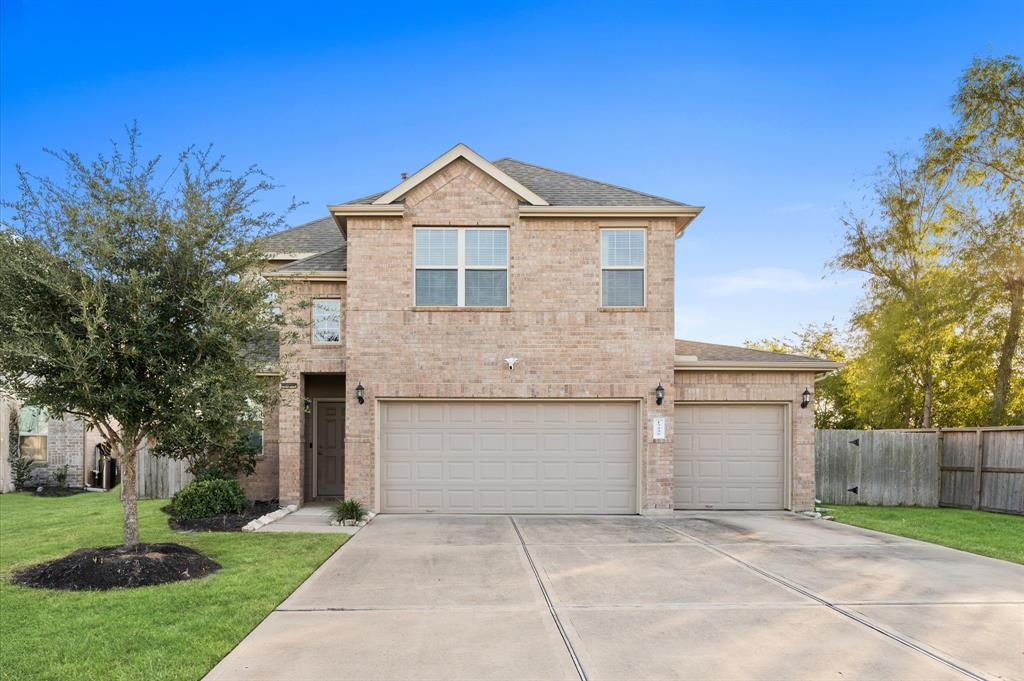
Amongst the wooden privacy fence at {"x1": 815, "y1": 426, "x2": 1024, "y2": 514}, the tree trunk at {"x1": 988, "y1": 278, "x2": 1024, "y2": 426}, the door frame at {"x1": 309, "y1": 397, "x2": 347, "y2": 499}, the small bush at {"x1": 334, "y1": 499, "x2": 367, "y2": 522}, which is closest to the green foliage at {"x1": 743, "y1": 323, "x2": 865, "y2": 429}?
the tree trunk at {"x1": 988, "y1": 278, "x2": 1024, "y2": 426}

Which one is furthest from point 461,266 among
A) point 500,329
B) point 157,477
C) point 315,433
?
point 157,477

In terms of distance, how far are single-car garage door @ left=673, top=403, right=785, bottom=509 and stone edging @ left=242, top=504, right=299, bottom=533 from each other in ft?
25.5

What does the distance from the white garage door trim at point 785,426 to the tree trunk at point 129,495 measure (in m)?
9.73

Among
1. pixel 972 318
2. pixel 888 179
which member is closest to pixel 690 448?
pixel 972 318

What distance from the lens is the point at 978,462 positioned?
15.7 m

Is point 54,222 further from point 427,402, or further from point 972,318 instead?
point 972,318

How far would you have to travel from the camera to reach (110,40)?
54.1ft

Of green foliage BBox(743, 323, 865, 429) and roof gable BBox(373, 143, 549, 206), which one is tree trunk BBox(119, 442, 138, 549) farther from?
green foliage BBox(743, 323, 865, 429)

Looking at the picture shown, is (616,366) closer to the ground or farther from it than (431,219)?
closer to the ground

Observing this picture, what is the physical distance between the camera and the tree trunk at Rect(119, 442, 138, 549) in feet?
28.0

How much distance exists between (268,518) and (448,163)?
7.36 metres

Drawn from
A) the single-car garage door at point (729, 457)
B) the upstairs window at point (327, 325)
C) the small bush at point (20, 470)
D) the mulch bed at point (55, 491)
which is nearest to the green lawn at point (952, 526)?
the single-car garage door at point (729, 457)

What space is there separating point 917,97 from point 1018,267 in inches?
230

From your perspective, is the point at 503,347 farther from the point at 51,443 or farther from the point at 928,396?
the point at 928,396
